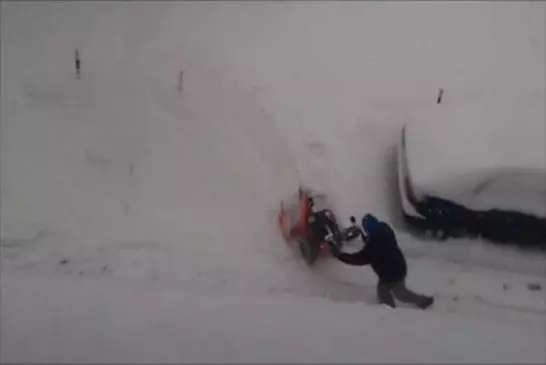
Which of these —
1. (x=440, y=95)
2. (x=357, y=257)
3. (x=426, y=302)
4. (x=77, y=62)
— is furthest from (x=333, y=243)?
(x=77, y=62)

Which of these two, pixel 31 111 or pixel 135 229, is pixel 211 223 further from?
pixel 31 111

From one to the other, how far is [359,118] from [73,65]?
1.46 ft

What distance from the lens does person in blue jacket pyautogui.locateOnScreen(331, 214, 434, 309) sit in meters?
0.93

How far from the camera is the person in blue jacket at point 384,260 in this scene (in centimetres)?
93

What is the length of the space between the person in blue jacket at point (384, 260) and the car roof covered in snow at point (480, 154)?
0.08 m

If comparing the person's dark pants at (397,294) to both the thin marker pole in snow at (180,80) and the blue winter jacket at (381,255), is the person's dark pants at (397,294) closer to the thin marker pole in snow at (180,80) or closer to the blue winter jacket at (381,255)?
the blue winter jacket at (381,255)

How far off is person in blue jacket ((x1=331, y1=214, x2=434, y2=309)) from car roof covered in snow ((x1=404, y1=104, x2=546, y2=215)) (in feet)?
0.26

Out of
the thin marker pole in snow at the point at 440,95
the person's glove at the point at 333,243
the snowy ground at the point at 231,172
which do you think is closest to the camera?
the snowy ground at the point at 231,172

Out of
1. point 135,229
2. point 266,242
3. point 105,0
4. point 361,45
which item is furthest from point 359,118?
point 105,0

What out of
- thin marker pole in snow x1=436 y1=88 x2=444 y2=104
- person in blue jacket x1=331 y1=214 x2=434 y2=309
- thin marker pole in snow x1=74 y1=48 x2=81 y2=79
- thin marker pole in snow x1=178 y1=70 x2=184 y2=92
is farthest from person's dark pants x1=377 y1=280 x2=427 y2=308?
thin marker pole in snow x1=74 y1=48 x2=81 y2=79

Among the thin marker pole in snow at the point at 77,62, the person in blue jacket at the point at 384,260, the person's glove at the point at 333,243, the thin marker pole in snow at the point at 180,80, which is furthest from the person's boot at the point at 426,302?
the thin marker pole in snow at the point at 77,62

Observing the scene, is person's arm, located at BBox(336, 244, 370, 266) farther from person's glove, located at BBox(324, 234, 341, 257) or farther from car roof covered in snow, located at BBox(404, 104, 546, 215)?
car roof covered in snow, located at BBox(404, 104, 546, 215)

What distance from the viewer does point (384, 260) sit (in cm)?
96

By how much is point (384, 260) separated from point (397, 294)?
0.05 meters
